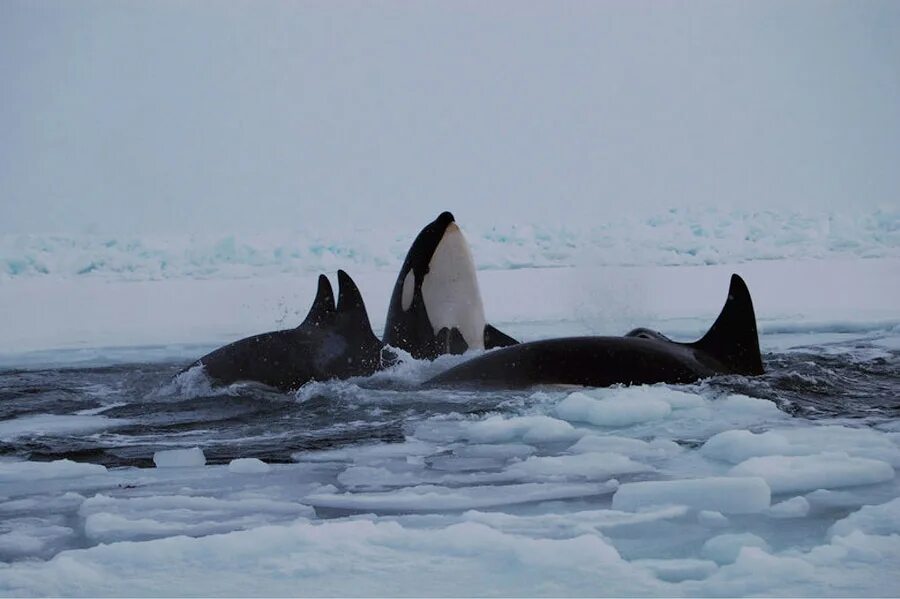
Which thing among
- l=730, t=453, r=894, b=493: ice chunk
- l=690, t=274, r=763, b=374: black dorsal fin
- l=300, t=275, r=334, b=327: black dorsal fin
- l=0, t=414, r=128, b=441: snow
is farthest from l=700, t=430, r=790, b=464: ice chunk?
l=300, t=275, r=334, b=327: black dorsal fin

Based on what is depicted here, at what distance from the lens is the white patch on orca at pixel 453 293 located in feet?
35.6

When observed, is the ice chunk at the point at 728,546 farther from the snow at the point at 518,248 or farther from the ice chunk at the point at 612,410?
the snow at the point at 518,248

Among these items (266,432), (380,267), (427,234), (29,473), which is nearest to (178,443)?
(266,432)

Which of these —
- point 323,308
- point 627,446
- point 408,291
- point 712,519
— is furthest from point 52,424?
point 712,519

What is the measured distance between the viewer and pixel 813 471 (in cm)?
536

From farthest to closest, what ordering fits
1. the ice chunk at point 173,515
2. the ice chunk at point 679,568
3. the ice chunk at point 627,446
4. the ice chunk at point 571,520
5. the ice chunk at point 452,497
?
the ice chunk at point 627,446
the ice chunk at point 452,497
the ice chunk at point 173,515
the ice chunk at point 571,520
the ice chunk at point 679,568

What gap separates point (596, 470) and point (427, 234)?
5654 mm

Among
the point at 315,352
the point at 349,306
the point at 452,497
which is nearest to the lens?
the point at 452,497

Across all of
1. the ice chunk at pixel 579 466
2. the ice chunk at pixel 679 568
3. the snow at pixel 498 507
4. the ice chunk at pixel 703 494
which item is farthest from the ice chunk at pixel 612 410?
the ice chunk at pixel 679 568

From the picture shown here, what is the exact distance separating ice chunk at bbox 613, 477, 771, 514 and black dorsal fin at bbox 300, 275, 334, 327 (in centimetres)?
485

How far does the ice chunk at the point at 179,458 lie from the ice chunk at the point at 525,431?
4.87 feet

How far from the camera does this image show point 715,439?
6.13 meters

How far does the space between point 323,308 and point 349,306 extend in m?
0.21

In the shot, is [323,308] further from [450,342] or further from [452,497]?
[452,497]
